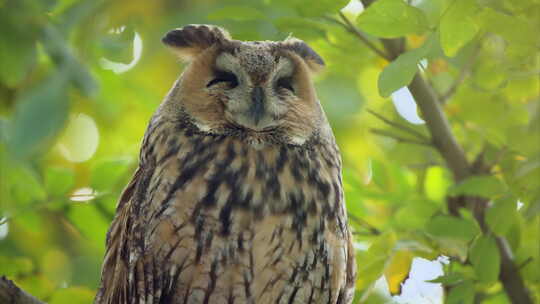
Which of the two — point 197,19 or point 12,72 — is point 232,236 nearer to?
point 197,19

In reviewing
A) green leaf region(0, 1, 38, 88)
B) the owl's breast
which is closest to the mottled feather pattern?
the owl's breast

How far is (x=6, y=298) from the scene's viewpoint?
1.58m

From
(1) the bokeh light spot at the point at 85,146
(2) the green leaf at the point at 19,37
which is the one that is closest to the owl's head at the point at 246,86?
(1) the bokeh light spot at the point at 85,146

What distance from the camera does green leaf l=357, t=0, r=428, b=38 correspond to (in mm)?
1755

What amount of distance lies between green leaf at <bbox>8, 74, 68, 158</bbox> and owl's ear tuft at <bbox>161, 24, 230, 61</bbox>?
5.08ft

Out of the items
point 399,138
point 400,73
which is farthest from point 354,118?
point 400,73

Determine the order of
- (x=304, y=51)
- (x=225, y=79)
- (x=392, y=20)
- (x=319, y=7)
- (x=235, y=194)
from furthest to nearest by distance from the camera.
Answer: (x=304, y=51), (x=225, y=79), (x=235, y=194), (x=319, y=7), (x=392, y=20)

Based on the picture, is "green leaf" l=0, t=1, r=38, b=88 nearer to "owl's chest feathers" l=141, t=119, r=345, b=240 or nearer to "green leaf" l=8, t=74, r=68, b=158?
"green leaf" l=8, t=74, r=68, b=158

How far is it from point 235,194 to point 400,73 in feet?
2.33

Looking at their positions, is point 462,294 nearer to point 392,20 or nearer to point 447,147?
point 447,147

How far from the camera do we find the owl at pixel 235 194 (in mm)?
2146

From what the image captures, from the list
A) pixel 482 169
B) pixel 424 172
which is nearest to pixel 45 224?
pixel 424 172

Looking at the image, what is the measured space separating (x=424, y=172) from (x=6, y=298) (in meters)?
1.55

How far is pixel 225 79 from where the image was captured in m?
2.30
